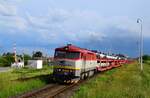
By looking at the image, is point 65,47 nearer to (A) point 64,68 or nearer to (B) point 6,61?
(A) point 64,68

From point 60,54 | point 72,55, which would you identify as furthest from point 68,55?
point 60,54

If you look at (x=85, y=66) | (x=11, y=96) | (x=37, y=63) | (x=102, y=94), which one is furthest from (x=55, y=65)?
(x=37, y=63)

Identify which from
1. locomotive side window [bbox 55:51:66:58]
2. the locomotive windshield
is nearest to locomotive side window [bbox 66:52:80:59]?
the locomotive windshield

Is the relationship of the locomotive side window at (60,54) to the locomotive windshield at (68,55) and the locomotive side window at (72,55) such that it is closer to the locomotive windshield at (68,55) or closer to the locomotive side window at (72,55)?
the locomotive windshield at (68,55)

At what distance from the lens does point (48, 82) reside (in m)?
30.1

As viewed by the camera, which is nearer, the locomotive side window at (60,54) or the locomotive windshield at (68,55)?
the locomotive windshield at (68,55)

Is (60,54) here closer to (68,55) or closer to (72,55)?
(68,55)

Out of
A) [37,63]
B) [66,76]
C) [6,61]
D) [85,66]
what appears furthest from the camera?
[6,61]

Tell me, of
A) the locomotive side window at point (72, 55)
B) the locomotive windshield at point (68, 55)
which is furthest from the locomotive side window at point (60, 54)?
the locomotive side window at point (72, 55)

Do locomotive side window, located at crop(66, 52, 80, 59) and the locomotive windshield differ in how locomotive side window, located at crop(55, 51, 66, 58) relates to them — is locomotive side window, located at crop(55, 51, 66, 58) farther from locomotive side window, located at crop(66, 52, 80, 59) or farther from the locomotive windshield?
locomotive side window, located at crop(66, 52, 80, 59)

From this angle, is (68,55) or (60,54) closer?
(68,55)

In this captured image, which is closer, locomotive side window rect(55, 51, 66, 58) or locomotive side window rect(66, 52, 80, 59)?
locomotive side window rect(66, 52, 80, 59)

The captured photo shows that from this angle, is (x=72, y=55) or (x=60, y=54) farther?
(x=60, y=54)

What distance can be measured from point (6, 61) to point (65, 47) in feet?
271
